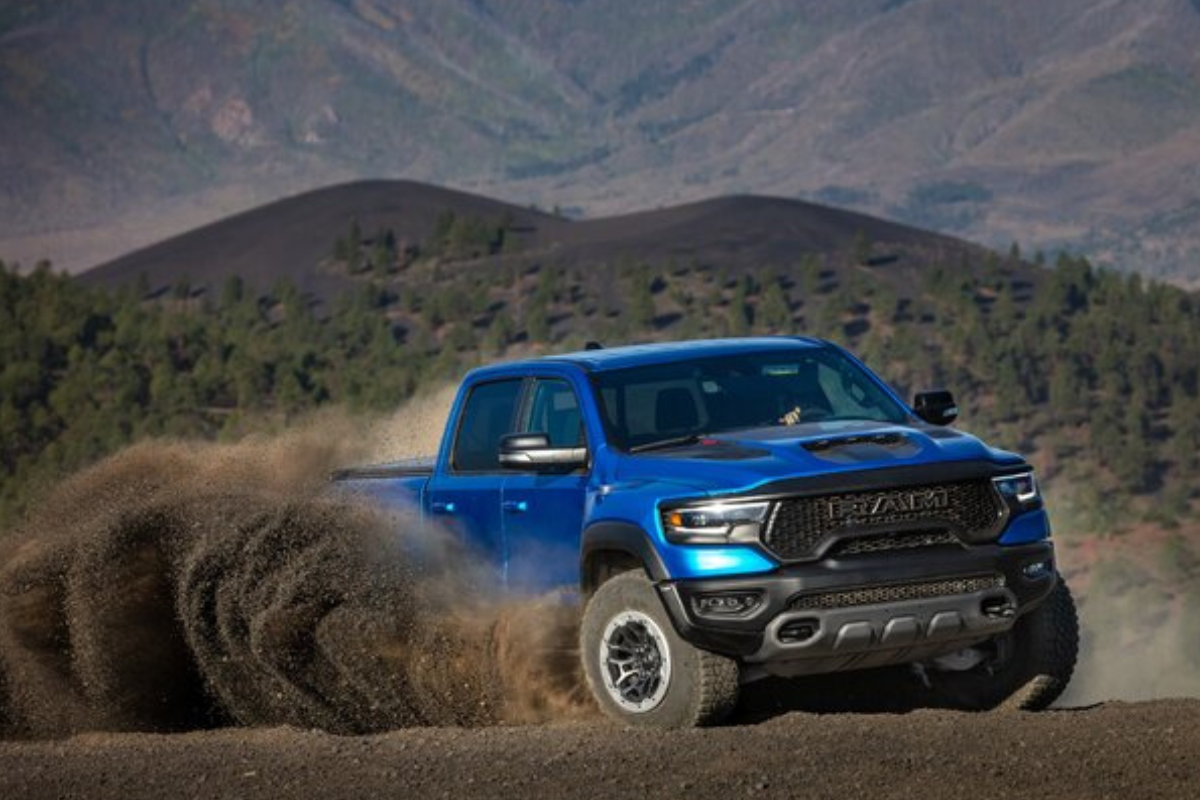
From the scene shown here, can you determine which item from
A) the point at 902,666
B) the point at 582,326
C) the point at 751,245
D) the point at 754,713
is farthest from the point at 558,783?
the point at 751,245

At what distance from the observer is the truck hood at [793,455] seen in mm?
10695

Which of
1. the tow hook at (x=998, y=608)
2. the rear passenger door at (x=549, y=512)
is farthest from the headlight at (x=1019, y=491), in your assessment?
the rear passenger door at (x=549, y=512)

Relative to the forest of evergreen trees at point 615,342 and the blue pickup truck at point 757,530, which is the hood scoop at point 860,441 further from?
the forest of evergreen trees at point 615,342

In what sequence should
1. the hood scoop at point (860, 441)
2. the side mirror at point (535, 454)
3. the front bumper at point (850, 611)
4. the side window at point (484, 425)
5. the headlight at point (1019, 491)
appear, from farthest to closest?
the side window at point (484, 425) → the side mirror at point (535, 454) → the headlight at point (1019, 491) → the hood scoop at point (860, 441) → the front bumper at point (850, 611)

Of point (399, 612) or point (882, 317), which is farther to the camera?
point (882, 317)

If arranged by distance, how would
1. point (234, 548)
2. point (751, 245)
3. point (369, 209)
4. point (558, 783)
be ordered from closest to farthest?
1. point (558, 783)
2. point (234, 548)
3. point (751, 245)
4. point (369, 209)

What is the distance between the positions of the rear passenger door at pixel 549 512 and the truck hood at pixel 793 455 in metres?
0.37

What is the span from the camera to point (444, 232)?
14538 centimetres

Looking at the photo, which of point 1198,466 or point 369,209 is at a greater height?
point 369,209

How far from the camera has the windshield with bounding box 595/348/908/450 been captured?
11672mm

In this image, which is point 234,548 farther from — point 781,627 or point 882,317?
point 882,317

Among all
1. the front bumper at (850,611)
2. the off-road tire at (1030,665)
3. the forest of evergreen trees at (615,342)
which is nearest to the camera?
the front bumper at (850,611)

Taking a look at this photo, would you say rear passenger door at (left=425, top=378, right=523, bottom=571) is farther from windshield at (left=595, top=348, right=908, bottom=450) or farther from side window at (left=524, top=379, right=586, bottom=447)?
windshield at (left=595, top=348, right=908, bottom=450)

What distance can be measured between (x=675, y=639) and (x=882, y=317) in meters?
109
